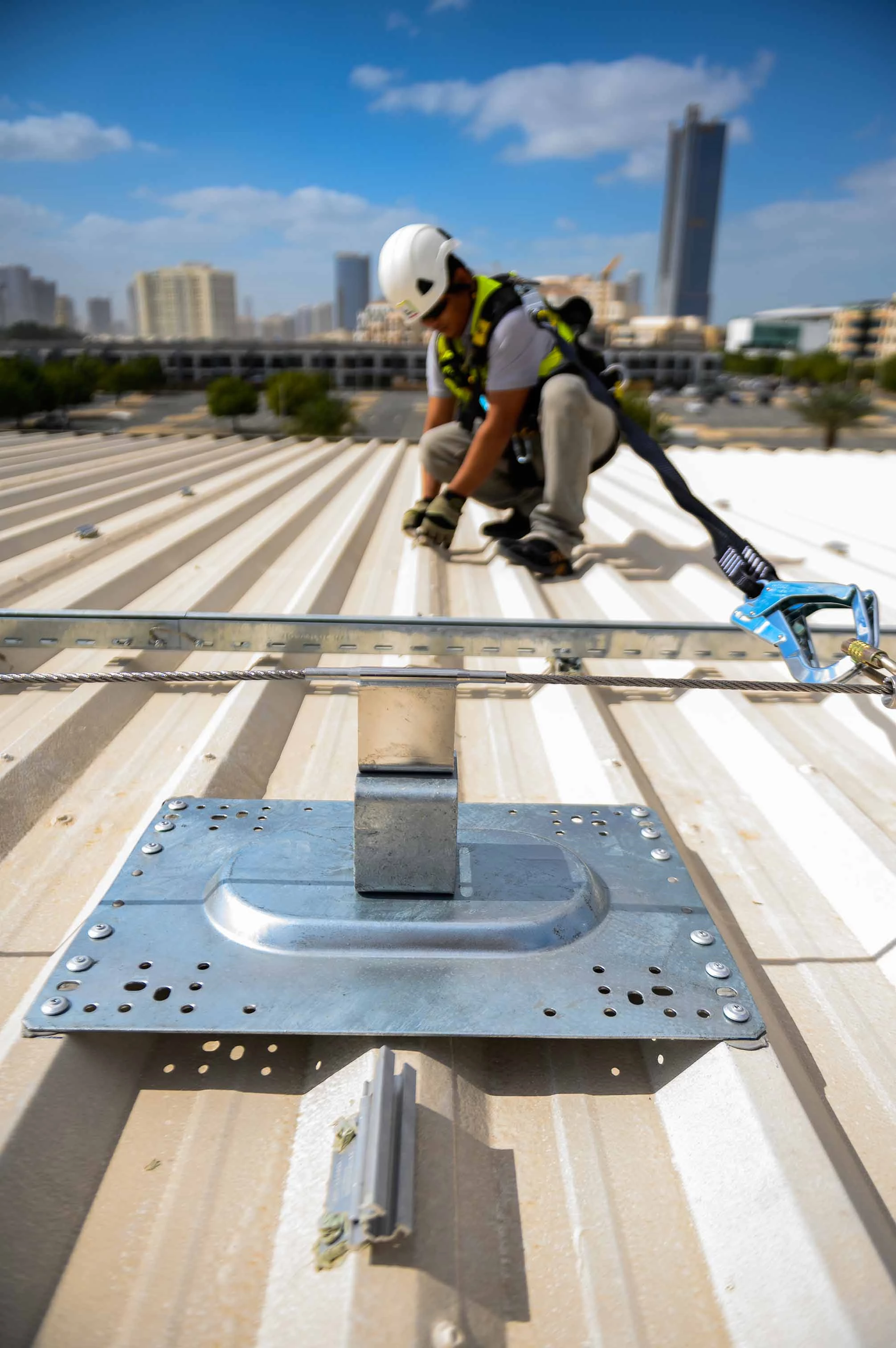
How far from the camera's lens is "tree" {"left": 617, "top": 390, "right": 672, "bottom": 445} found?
3164 centimetres

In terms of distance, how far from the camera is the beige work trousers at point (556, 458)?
3.91 meters

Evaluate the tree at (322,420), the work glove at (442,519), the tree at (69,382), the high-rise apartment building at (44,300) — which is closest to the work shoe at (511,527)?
the work glove at (442,519)

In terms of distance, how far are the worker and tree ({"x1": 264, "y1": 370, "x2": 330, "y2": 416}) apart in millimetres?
66327

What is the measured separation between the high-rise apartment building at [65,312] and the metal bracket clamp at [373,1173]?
192 metres

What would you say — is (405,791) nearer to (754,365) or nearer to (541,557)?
(541,557)

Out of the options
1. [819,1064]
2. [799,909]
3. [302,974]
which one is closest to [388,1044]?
[302,974]

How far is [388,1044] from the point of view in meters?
1.38

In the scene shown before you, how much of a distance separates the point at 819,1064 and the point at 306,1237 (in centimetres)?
88

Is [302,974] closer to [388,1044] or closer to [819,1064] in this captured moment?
[388,1044]

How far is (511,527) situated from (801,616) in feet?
9.01

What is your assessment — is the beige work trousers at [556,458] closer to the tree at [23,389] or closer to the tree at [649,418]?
the tree at [649,418]

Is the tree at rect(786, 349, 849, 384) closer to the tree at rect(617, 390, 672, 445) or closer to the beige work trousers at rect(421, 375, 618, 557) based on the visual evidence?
the tree at rect(617, 390, 672, 445)

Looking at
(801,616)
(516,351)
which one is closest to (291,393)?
(516,351)

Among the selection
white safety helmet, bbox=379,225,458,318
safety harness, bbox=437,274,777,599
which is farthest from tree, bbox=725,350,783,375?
white safety helmet, bbox=379,225,458,318
